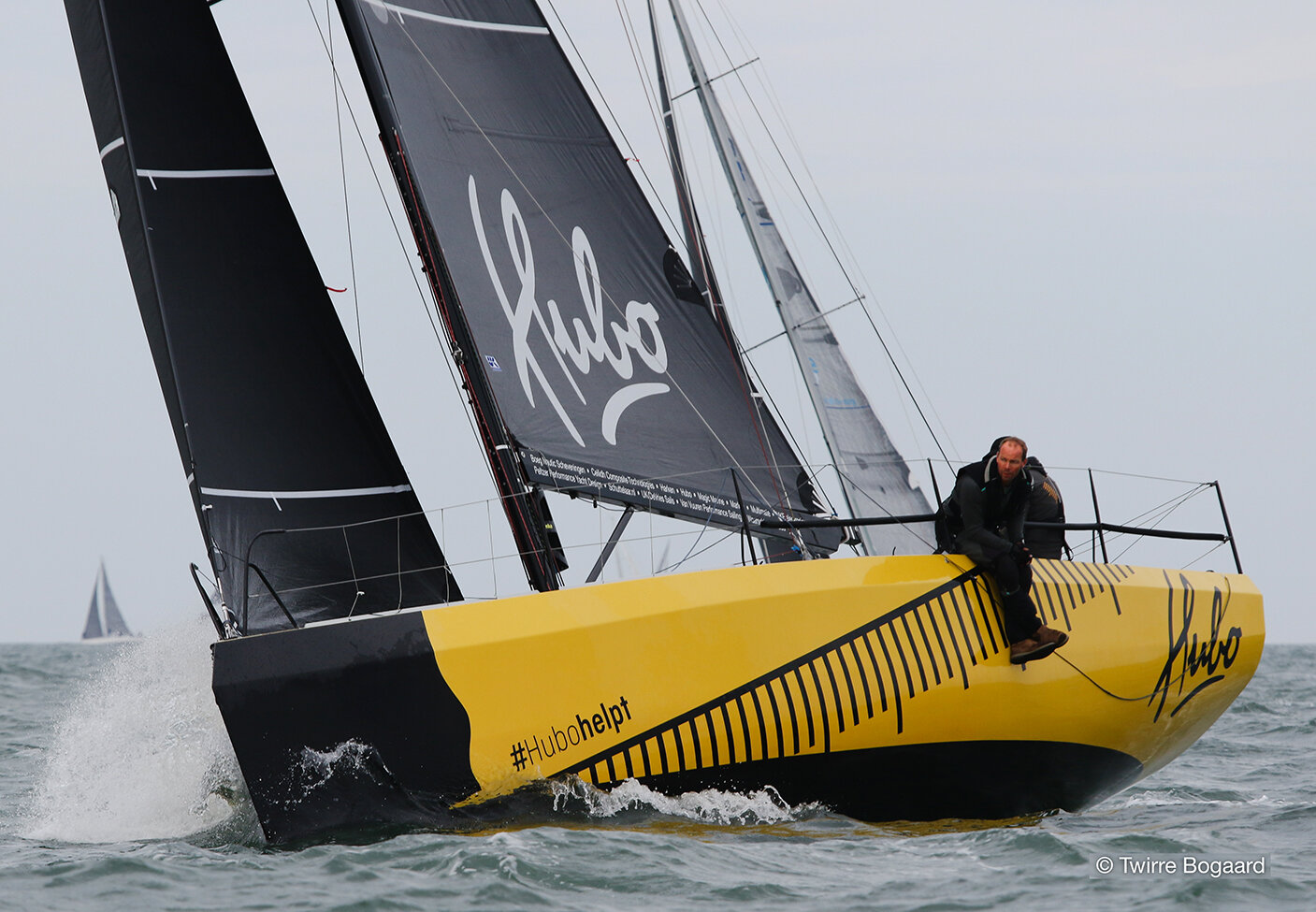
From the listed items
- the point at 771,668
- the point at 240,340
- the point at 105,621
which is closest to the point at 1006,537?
the point at 771,668

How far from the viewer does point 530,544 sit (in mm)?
6539

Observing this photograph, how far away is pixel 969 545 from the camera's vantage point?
19.7ft

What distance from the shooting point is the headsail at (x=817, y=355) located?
11.7 meters

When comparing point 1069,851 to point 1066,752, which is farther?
point 1066,752

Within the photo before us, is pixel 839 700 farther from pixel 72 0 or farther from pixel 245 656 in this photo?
pixel 72 0

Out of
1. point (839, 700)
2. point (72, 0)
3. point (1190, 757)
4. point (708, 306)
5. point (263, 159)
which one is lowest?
point (1190, 757)

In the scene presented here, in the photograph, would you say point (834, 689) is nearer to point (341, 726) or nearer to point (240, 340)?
point (341, 726)

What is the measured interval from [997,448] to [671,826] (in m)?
1.97

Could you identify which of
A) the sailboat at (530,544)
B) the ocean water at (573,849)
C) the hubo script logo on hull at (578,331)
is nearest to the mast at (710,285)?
the sailboat at (530,544)

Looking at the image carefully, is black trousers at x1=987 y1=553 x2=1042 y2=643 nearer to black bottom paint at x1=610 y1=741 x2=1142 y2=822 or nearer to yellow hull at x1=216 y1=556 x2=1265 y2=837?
yellow hull at x1=216 y1=556 x2=1265 y2=837

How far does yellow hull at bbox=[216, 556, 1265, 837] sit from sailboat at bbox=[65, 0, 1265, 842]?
0.01 m

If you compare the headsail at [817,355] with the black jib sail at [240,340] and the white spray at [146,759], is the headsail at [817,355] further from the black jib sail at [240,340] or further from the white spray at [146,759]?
the white spray at [146,759]

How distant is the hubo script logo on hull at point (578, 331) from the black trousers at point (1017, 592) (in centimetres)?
188

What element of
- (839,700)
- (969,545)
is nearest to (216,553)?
(839,700)
